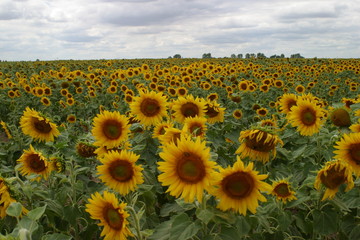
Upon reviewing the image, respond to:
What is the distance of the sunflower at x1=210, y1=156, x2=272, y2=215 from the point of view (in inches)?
80.0

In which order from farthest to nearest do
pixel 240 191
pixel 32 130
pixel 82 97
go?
pixel 82 97
pixel 32 130
pixel 240 191

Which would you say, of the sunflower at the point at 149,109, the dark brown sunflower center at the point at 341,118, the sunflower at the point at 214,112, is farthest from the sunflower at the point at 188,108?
the dark brown sunflower center at the point at 341,118

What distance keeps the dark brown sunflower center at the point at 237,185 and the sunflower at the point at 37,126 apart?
2.28 meters

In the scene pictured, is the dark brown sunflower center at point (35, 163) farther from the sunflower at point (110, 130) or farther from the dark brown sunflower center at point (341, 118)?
the dark brown sunflower center at point (341, 118)

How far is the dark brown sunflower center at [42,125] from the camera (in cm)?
363

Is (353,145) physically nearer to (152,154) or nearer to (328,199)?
(328,199)

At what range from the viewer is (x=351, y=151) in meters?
2.56

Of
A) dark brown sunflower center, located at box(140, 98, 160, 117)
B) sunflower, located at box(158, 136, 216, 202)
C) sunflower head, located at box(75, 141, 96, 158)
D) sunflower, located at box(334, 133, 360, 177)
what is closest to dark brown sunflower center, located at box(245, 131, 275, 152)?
sunflower, located at box(334, 133, 360, 177)

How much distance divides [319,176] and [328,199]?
32 centimetres

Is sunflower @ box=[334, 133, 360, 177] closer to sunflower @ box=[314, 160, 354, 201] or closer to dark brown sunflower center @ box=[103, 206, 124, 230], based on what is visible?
sunflower @ box=[314, 160, 354, 201]

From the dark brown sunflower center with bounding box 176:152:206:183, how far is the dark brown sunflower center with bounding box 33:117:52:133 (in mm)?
2115

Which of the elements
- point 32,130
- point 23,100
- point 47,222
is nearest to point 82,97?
point 23,100

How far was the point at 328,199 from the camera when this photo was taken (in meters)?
2.64

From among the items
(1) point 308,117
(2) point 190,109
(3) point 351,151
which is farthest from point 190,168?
(1) point 308,117
